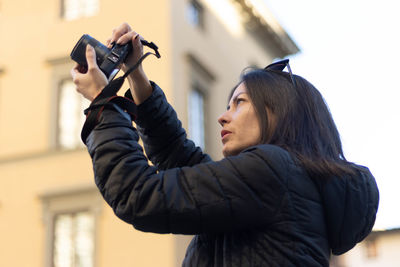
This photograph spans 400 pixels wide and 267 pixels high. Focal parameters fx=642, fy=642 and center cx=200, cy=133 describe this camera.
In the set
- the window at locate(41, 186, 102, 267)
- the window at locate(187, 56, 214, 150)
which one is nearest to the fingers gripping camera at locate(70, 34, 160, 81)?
the window at locate(41, 186, 102, 267)

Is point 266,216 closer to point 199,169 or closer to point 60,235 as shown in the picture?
point 199,169

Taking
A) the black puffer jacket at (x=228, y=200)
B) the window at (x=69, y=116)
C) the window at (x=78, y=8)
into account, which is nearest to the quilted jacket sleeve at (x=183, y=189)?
the black puffer jacket at (x=228, y=200)

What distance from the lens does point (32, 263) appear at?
42.9ft

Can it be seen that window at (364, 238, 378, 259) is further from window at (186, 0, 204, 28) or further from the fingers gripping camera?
the fingers gripping camera

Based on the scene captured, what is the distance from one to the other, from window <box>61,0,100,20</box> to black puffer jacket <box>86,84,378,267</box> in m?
13.3

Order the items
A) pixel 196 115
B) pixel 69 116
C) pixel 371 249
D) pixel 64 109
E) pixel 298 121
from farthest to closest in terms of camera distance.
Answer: pixel 371 249 → pixel 196 115 → pixel 64 109 → pixel 69 116 → pixel 298 121

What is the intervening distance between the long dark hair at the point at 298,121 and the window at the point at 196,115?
11656mm

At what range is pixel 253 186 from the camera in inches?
72.7

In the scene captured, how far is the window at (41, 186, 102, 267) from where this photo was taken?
13.0 meters

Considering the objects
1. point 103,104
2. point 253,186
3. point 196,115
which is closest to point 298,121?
point 253,186

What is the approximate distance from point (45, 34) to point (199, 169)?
1362 cm

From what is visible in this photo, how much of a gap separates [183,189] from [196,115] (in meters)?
13.0

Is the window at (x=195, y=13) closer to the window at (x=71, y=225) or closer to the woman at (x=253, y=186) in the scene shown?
the window at (x=71, y=225)

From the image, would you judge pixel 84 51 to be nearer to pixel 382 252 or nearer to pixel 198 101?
pixel 198 101
